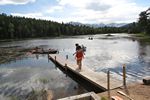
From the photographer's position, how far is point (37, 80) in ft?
72.2

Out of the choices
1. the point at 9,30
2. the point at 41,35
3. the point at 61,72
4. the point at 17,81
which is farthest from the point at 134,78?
the point at 41,35

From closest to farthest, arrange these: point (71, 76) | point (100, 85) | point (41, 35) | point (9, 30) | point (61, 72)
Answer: point (100, 85) < point (71, 76) < point (61, 72) < point (9, 30) < point (41, 35)

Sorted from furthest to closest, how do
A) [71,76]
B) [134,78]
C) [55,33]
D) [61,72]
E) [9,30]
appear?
[55,33]
[9,30]
[61,72]
[71,76]
[134,78]

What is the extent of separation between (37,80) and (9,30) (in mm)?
98205

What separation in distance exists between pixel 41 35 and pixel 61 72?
113m

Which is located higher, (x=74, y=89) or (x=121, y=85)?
(x=121, y=85)

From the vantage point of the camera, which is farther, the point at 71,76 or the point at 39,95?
the point at 71,76

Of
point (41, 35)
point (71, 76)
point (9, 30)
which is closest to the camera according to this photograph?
point (71, 76)

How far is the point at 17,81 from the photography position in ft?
71.6

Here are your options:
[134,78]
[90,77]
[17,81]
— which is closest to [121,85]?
[90,77]

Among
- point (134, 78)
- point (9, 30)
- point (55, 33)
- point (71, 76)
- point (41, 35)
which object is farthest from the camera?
point (55, 33)

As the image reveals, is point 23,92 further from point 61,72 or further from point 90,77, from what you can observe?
point 61,72

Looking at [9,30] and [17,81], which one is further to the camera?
[9,30]

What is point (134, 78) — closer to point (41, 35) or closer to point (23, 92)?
point (23, 92)
